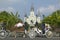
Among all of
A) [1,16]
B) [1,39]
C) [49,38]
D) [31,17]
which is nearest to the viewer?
[1,39]

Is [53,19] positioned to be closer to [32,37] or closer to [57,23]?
[57,23]

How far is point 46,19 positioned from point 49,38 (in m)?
65.1

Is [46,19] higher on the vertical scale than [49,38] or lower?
higher

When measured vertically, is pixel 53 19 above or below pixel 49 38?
above

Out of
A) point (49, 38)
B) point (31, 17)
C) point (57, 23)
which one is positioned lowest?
point (49, 38)

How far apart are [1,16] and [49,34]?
63919 millimetres

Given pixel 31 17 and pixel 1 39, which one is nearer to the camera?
pixel 1 39

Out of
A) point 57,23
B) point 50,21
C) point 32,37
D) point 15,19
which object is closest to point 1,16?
point 15,19

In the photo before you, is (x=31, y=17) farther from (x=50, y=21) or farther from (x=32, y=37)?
(x=32, y=37)

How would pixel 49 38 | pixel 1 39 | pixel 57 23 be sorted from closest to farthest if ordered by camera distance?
pixel 1 39
pixel 49 38
pixel 57 23

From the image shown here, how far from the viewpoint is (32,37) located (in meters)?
13.6

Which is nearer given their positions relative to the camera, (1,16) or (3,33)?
(3,33)

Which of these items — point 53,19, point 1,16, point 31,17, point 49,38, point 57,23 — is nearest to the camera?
point 49,38

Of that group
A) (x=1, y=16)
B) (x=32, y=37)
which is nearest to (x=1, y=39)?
(x=32, y=37)
